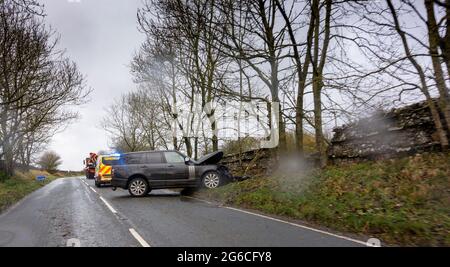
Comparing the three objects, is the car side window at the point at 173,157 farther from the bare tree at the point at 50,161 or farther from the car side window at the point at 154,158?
the bare tree at the point at 50,161

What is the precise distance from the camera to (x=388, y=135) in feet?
42.5

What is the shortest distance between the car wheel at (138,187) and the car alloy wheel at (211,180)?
2536mm

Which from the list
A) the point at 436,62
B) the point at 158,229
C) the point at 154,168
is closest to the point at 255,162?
the point at 154,168

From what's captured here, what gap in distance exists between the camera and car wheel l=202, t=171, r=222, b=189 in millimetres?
16750

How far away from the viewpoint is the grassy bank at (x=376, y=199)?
285 inches

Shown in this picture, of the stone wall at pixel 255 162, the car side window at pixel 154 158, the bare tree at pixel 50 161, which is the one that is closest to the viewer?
the car side window at pixel 154 158

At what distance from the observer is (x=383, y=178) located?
10516 millimetres

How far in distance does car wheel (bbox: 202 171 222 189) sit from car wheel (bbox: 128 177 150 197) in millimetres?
2497

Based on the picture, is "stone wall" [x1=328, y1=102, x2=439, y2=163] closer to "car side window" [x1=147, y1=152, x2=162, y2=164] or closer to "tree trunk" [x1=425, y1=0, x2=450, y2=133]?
"tree trunk" [x1=425, y1=0, x2=450, y2=133]

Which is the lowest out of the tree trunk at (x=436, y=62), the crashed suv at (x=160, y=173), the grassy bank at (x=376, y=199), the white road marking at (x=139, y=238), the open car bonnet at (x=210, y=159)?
the white road marking at (x=139, y=238)

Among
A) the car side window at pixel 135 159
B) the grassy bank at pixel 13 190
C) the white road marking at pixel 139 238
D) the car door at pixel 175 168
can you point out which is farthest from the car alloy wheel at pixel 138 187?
the white road marking at pixel 139 238
